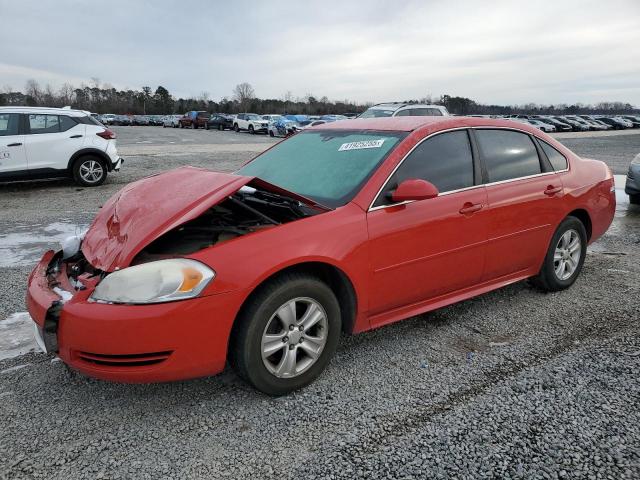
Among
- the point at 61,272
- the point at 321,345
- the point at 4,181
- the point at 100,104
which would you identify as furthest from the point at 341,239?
the point at 100,104

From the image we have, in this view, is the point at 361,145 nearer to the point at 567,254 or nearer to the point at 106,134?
the point at 567,254

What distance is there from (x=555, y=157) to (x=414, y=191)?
197 cm

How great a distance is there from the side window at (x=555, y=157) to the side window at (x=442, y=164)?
995mm

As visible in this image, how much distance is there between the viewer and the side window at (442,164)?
334cm

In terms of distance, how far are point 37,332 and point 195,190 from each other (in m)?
1.15

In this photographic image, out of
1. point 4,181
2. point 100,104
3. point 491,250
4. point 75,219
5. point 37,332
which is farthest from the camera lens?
point 100,104

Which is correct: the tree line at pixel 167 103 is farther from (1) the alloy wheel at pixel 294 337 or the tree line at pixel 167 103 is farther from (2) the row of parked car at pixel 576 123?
(1) the alloy wheel at pixel 294 337

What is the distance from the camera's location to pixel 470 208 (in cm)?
354

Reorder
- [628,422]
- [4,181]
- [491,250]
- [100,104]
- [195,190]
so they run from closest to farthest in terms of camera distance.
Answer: [628,422] → [195,190] → [491,250] → [4,181] → [100,104]

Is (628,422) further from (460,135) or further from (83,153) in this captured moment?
(83,153)

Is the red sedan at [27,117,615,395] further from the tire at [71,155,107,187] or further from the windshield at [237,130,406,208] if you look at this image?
the tire at [71,155,107,187]

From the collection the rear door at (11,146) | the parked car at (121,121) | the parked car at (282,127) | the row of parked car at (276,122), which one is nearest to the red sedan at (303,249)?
the rear door at (11,146)

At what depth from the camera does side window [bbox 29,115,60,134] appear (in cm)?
937

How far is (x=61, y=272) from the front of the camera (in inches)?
122
